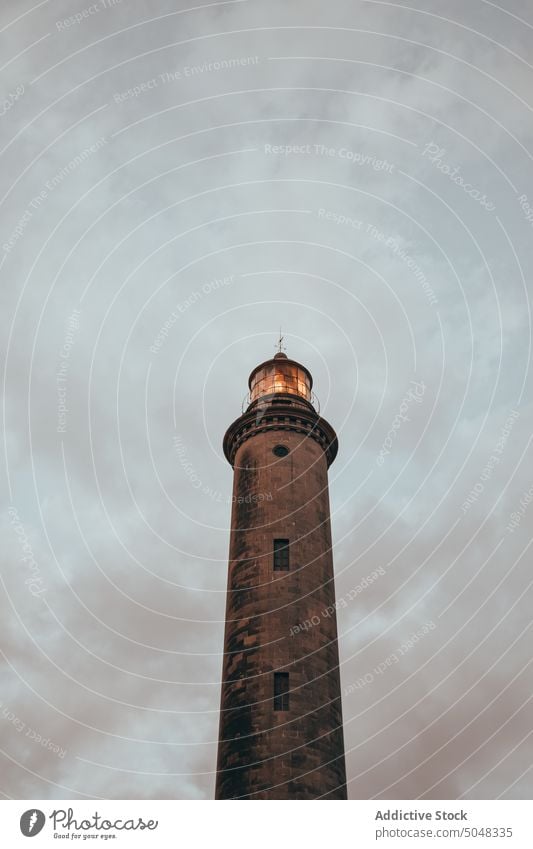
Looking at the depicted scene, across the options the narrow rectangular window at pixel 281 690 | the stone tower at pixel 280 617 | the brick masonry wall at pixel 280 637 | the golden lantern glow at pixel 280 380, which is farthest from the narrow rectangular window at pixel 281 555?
the golden lantern glow at pixel 280 380

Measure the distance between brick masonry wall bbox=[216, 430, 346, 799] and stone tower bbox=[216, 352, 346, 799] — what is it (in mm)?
41

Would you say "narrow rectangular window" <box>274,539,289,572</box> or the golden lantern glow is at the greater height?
the golden lantern glow

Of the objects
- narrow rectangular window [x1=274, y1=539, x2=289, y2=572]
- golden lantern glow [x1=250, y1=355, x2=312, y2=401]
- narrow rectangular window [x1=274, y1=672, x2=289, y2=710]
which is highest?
golden lantern glow [x1=250, y1=355, x2=312, y2=401]

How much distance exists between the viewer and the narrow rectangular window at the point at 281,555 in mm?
29359

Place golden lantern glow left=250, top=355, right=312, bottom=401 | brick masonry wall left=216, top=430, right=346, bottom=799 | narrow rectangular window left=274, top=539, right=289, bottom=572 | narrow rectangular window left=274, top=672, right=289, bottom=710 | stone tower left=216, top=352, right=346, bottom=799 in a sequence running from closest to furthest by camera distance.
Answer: brick masonry wall left=216, top=430, right=346, bottom=799 < stone tower left=216, top=352, right=346, bottom=799 < narrow rectangular window left=274, top=672, right=289, bottom=710 < narrow rectangular window left=274, top=539, right=289, bottom=572 < golden lantern glow left=250, top=355, right=312, bottom=401

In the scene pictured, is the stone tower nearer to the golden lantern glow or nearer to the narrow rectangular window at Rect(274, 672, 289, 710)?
the narrow rectangular window at Rect(274, 672, 289, 710)

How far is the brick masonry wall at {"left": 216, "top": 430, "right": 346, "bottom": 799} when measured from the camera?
24906 mm

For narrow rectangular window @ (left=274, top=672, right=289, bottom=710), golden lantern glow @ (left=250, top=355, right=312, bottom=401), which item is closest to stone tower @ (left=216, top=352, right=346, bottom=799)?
narrow rectangular window @ (left=274, top=672, right=289, bottom=710)

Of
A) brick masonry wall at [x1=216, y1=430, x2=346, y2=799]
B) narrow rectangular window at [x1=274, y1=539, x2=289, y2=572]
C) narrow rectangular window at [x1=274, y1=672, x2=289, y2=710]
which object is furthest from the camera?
narrow rectangular window at [x1=274, y1=539, x2=289, y2=572]

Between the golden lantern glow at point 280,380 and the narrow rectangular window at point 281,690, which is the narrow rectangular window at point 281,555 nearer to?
the narrow rectangular window at point 281,690

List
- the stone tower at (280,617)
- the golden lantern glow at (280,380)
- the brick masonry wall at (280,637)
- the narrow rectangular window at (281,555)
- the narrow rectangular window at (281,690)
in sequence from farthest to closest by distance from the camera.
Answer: the golden lantern glow at (280,380)
the narrow rectangular window at (281,555)
the narrow rectangular window at (281,690)
the stone tower at (280,617)
the brick masonry wall at (280,637)

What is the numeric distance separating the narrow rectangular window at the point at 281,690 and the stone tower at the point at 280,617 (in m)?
0.04
